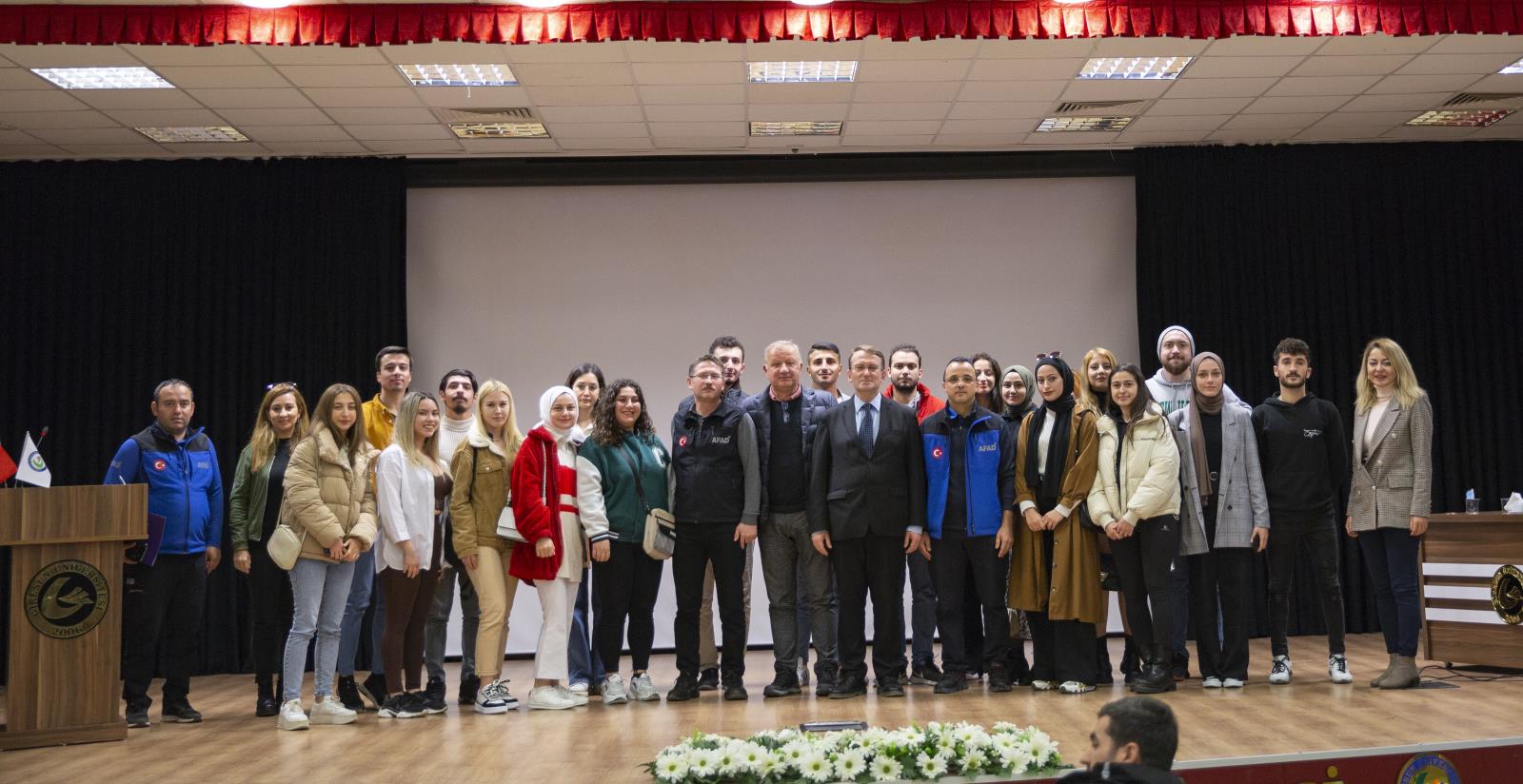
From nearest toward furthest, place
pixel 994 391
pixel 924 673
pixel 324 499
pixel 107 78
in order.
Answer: pixel 324 499 < pixel 924 673 < pixel 994 391 < pixel 107 78

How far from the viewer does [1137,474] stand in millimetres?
4855

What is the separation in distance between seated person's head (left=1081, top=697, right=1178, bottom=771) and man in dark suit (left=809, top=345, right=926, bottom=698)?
2914 mm

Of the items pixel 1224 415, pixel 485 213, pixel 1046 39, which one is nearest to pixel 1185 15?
pixel 1046 39

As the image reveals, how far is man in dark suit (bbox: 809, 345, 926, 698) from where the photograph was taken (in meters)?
4.84

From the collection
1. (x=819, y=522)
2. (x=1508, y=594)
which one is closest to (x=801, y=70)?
(x=819, y=522)

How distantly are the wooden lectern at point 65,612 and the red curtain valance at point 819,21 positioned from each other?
86.7 inches

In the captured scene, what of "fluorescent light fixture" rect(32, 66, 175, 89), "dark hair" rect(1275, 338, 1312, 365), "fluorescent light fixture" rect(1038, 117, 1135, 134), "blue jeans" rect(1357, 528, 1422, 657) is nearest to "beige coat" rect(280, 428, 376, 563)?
"fluorescent light fixture" rect(32, 66, 175, 89)

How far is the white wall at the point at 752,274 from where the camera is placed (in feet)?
24.7

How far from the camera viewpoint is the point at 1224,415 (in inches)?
203

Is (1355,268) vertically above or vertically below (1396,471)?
above

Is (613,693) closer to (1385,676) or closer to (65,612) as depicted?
(65,612)

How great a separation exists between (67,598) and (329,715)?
1022 mm

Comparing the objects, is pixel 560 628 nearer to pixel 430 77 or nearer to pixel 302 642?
pixel 302 642

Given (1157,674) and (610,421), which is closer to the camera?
(1157,674)
